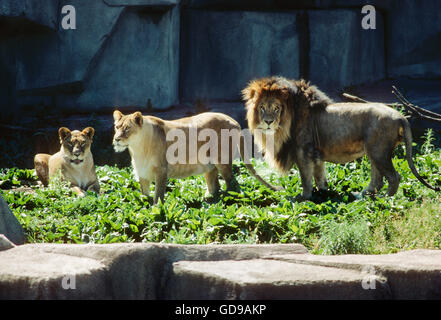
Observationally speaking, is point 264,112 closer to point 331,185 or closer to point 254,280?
point 331,185

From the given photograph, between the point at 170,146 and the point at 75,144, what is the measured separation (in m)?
1.52

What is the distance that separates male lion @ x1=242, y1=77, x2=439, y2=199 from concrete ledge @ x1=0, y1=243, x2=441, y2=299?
9.07ft

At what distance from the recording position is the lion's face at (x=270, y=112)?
7273 millimetres

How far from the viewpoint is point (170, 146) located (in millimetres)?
7535

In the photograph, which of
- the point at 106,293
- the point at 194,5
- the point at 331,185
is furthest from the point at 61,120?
the point at 106,293

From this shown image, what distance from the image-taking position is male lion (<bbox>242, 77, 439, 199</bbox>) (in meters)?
7.08

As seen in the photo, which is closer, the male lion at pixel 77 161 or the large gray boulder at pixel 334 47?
the male lion at pixel 77 161

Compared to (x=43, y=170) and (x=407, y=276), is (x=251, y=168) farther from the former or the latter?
(x=407, y=276)

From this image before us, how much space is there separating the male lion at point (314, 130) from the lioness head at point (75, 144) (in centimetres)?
225

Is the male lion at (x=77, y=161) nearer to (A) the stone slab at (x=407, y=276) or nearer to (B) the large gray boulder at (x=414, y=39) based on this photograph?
(A) the stone slab at (x=407, y=276)
